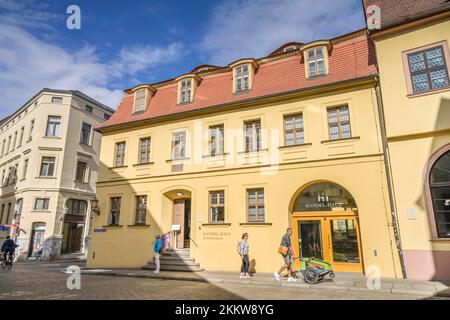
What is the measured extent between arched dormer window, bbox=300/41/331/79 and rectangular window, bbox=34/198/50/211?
982 inches

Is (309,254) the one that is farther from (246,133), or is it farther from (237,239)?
(246,133)

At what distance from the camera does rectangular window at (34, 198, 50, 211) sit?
26.6m

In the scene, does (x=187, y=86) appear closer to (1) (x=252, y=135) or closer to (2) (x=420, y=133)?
(1) (x=252, y=135)

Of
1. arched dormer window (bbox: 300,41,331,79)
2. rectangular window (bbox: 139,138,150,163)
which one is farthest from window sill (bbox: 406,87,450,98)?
rectangular window (bbox: 139,138,150,163)

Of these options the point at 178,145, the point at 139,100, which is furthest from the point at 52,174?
the point at 178,145

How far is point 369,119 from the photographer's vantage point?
12461 mm

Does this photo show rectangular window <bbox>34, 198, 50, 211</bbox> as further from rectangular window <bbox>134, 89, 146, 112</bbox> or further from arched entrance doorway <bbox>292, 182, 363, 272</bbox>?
arched entrance doorway <bbox>292, 182, 363, 272</bbox>

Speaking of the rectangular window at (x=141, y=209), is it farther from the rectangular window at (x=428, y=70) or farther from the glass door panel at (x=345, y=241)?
the rectangular window at (x=428, y=70)

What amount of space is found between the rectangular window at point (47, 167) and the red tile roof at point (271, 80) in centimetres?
1277

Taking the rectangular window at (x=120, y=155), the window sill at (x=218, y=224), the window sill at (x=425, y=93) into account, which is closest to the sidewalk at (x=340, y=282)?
the window sill at (x=218, y=224)

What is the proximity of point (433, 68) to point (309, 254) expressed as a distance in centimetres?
889

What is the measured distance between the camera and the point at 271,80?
15.4m
